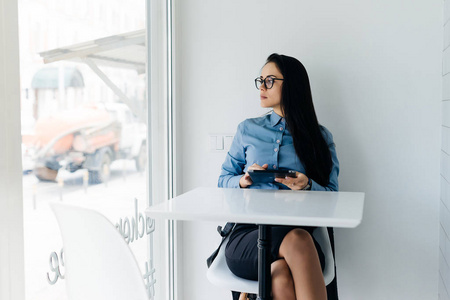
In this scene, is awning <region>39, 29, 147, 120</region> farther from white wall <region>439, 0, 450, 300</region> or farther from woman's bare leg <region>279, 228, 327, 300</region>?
white wall <region>439, 0, 450, 300</region>

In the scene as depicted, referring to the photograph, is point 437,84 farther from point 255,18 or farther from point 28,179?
point 28,179

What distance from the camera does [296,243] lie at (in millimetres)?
1669

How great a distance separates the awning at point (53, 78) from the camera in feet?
4.86

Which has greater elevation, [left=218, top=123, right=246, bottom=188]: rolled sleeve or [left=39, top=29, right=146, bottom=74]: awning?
[left=39, top=29, right=146, bottom=74]: awning

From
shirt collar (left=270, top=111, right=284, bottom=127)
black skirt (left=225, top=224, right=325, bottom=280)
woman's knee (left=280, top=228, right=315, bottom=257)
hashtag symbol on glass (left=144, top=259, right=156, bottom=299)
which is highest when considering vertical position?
shirt collar (left=270, top=111, right=284, bottom=127)

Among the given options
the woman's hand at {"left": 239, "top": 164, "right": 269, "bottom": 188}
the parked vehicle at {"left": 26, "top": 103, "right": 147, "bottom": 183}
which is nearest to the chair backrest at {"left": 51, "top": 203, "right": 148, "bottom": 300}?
the parked vehicle at {"left": 26, "top": 103, "right": 147, "bottom": 183}

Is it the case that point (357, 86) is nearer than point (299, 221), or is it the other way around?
point (299, 221)

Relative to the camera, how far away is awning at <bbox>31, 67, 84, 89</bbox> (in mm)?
1480

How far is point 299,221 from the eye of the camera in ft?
4.20

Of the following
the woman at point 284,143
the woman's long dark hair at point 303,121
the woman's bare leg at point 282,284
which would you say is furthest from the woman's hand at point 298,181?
the woman's bare leg at point 282,284

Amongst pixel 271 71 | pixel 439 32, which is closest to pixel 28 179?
pixel 271 71

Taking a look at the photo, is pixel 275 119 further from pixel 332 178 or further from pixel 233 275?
pixel 233 275

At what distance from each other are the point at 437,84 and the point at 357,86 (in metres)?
0.33

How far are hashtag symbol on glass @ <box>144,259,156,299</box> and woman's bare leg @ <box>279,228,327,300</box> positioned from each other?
81cm
